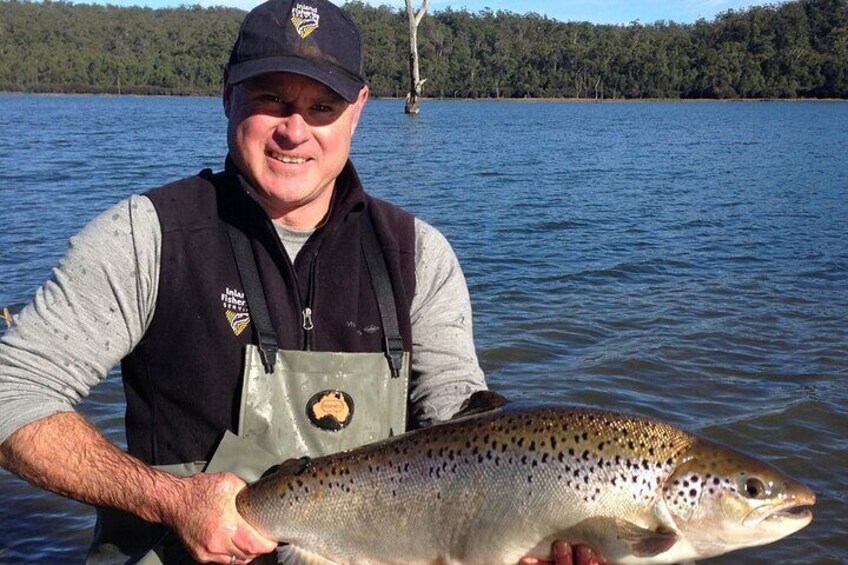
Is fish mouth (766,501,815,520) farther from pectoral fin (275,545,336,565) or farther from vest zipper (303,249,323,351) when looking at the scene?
vest zipper (303,249,323,351)

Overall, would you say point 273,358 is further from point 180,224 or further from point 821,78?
point 821,78

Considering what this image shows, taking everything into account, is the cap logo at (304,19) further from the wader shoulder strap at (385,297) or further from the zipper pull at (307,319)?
the zipper pull at (307,319)

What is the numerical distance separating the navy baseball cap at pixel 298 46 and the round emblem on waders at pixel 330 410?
1.19 metres

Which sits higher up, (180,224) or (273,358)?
(180,224)

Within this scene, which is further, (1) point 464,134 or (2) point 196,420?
(1) point 464,134

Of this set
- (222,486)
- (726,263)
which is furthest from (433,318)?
(726,263)

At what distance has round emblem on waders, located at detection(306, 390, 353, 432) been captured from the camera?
3594 millimetres

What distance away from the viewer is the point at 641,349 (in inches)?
405

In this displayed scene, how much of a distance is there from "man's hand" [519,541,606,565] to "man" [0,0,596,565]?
84 cm

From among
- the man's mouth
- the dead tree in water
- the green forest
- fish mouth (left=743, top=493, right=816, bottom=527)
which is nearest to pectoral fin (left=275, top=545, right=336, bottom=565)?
the man's mouth

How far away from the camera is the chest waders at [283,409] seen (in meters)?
3.47

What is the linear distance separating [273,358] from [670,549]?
1626 millimetres

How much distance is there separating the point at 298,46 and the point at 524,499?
1.92 m

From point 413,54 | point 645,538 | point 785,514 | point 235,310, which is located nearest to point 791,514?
point 785,514
